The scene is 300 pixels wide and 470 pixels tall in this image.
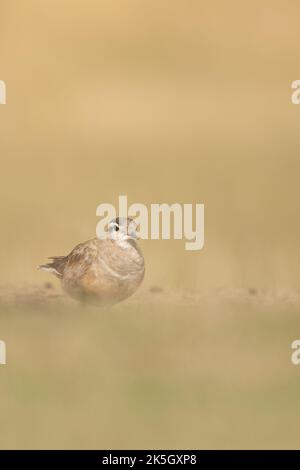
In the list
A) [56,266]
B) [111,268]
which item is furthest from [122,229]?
[56,266]

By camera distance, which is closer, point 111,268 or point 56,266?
point 111,268

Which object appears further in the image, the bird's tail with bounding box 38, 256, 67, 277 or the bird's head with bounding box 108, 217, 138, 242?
the bird's tail with bounding box 38, 256, 67, 277

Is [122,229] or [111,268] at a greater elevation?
[122,229]

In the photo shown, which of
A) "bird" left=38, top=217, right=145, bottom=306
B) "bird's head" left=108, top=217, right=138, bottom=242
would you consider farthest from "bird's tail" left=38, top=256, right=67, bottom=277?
"bird's head" left=108, top=217, right=138, bottom=242

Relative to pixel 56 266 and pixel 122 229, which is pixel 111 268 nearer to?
pixel 122 229

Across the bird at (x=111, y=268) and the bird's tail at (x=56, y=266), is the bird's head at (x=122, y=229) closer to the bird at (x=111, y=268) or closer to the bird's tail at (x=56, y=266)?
the bird at (x=111, y=268)

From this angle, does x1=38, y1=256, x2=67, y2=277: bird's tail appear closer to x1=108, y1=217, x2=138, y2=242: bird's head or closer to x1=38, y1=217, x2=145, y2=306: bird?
x1=38, y1=217, x2=145, y2=306: bird

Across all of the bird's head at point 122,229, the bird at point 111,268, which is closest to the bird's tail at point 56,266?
the bird at point 111,268

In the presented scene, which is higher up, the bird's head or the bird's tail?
the bird's head

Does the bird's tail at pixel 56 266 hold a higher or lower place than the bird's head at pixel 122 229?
lower
